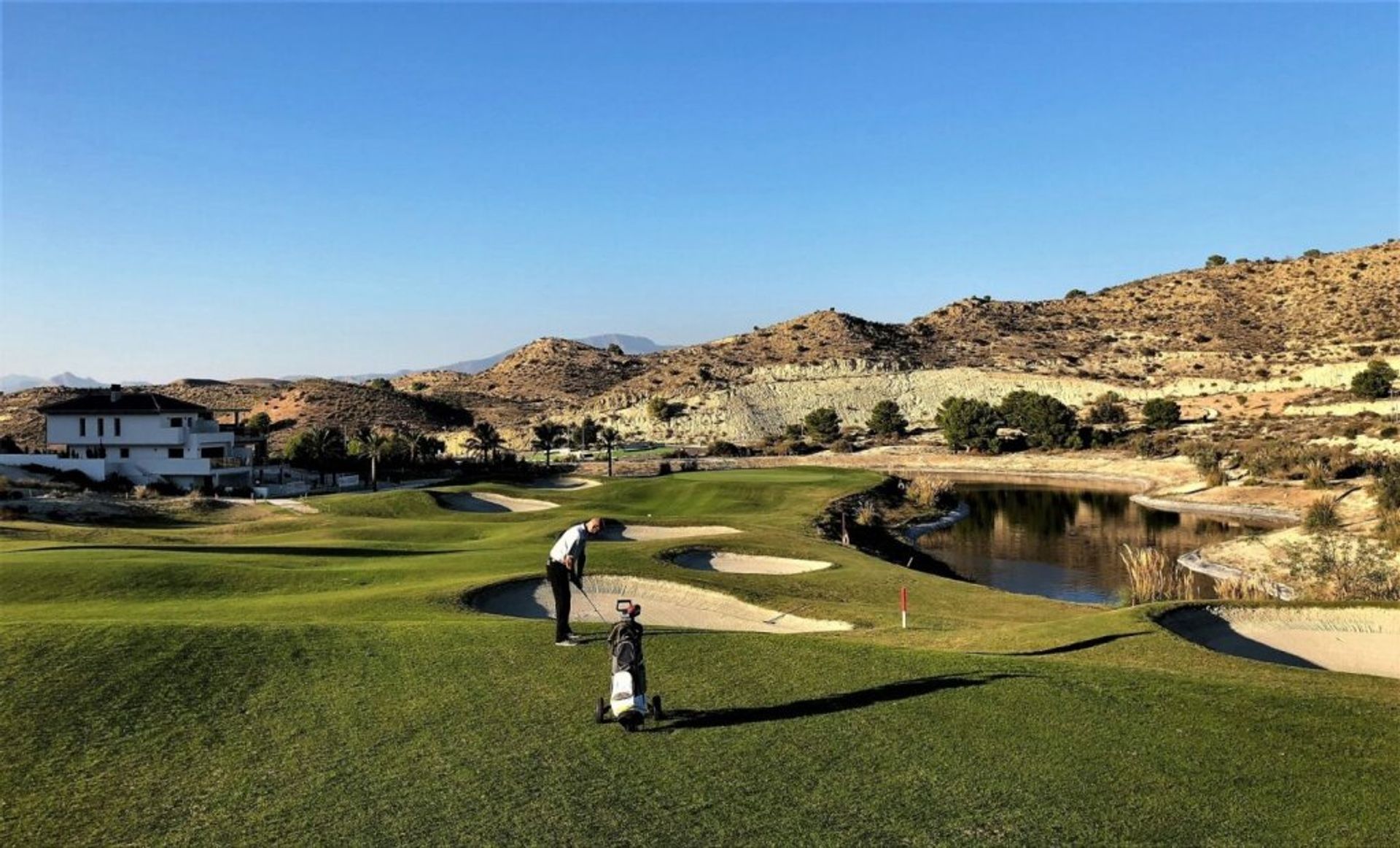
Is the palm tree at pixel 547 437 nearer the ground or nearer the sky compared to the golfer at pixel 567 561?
nearer the sky

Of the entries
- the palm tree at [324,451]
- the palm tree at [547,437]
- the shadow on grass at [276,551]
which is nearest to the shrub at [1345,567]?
the shadow on grass at [276,551]

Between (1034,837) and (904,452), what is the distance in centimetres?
8708

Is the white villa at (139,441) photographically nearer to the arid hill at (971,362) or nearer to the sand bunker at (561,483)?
the sand bunker at (561,483)

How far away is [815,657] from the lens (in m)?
12.3

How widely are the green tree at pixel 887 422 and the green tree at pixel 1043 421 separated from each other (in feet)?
39.9

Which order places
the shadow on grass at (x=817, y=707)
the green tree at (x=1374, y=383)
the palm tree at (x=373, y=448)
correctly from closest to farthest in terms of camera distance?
the shadow on grass at (x=817, y=707)
the palm tree at (x=373, y=448)
the green tree at (x=1374, y=383)

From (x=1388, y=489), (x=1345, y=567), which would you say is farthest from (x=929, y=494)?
(x=1345, y=567)

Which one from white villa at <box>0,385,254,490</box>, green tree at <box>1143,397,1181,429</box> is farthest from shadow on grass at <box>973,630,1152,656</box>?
green tree at <box>1143,397,1181,429</box>

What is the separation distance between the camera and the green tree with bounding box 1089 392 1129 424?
92625 millimetres

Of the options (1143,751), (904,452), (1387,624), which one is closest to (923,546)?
(1387,624)

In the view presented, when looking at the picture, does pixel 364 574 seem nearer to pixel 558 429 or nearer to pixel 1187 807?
pixel 1187 807

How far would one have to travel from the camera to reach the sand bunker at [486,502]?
5003 centimetres

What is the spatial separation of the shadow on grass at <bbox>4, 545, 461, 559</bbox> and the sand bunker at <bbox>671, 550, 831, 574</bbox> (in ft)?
22.5

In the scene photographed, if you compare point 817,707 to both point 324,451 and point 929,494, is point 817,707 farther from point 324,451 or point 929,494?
point 324,451
